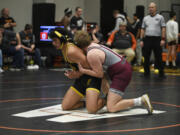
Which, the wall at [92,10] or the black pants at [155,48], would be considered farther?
the wall at [92,10]

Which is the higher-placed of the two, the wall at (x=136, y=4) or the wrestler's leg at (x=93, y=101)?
the wall at (x=136, y=4)

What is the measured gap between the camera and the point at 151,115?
5633mm

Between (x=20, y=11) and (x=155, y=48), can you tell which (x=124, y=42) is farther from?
(x=20, y=11)

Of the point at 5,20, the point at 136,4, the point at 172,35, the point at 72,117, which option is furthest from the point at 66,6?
the point at 72,117

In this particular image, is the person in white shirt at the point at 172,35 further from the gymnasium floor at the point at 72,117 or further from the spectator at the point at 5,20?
the gymnasium floor at the point at 72,117

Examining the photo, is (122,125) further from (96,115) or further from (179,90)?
(179,90)

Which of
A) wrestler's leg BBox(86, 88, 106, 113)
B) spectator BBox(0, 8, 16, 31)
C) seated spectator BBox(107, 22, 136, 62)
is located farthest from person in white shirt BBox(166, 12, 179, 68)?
wrestler's leg BBox(86, 88, 106, 113)

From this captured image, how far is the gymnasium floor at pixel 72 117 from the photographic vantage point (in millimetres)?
4684

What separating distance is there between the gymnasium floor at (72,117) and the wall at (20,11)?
25.3ft

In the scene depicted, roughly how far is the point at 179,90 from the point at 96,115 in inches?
131

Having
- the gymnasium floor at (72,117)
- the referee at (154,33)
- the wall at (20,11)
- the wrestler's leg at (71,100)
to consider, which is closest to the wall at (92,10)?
the wall at (20,11)

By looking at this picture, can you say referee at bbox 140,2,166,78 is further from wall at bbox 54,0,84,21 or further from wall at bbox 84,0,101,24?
wall at bbox 84,0,101,24

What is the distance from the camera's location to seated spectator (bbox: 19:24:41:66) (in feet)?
45.3

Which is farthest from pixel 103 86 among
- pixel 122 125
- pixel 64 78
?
pixel 64 78
